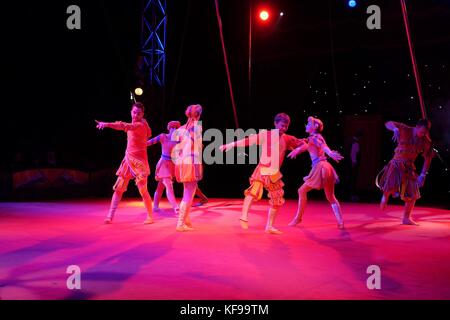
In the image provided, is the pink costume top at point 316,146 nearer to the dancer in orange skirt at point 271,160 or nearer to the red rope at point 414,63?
→ the dancer in orange skirt at point 271,160

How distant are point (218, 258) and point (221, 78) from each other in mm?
11851

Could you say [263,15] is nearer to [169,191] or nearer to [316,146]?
[169,191]

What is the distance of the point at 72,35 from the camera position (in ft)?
46.3

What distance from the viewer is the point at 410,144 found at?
8.91 meters

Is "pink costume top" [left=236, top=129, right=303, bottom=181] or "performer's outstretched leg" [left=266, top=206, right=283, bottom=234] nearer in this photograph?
"pink costume top" [left=236, top=129, right=303, bottom=181]

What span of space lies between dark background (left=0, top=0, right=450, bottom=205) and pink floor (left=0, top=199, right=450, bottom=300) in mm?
5165

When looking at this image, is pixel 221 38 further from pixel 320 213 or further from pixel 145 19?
pixel 320 213

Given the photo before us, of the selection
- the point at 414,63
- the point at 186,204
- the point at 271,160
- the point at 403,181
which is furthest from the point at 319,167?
the point at 414,63

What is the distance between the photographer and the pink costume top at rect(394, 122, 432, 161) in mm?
8875

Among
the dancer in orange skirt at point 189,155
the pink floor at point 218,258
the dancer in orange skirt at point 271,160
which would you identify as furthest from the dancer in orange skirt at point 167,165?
the dancer in orange skirt at point 271,160

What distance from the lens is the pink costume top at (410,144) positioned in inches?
349

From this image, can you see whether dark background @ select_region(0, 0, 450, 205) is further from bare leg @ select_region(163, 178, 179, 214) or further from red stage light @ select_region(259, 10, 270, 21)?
bare leg @ select_region(163, 178, 179, 214)

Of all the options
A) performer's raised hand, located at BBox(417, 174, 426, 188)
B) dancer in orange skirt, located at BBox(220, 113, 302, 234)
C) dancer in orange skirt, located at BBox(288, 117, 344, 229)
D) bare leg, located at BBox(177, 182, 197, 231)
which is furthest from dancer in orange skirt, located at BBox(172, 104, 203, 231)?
performer's raised hand, located at BBox(417, 174, 426, 188)

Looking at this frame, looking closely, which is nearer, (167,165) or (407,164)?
(407,164)
